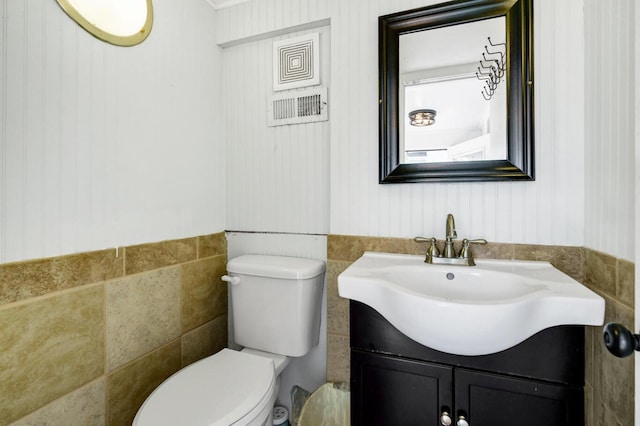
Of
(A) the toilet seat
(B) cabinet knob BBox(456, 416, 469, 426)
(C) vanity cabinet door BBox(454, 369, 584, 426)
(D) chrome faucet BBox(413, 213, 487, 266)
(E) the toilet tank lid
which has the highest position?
(D) chrome faucet BBox(413, 213, 487, 266)

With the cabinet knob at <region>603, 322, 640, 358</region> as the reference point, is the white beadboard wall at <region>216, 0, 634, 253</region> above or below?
above

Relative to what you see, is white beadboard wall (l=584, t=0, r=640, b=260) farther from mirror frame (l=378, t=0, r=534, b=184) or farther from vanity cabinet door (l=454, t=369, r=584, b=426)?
vanity cabinet door (l=454, t=369, r=584, b=426)

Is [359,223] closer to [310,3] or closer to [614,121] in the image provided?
[614,121]

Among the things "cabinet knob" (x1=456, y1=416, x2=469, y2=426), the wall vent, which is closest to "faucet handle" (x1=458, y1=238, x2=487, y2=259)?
"cabinet knob" (x1=456, y1=416, x2=469, y2=426)

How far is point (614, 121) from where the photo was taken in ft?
2.76

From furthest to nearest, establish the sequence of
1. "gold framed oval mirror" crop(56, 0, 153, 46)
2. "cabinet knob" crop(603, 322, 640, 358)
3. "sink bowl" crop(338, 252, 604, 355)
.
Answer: "gold framed oval mirror" crop(56, 0, 153, 46) < "sink bowl" crop(338, 252, 604, 355) < "cabinet knob" crop(603, 322, 640, 358)

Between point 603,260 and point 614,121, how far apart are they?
40cm

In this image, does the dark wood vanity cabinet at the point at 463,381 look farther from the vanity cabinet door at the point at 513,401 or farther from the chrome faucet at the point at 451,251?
the chrome faucet at the point at 451,251

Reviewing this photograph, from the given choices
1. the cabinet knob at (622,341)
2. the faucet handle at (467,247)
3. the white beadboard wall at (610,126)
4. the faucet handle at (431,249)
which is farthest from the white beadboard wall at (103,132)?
the white beadboard wall at (610,126)

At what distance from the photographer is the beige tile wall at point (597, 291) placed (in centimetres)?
77

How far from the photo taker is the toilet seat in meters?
0.87

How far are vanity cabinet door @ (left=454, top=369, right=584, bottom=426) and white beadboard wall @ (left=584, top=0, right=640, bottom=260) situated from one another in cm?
41

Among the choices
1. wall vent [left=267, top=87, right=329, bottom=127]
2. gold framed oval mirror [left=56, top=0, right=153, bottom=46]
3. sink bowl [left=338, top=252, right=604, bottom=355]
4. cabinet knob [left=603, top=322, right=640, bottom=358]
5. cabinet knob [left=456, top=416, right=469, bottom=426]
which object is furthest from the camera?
wall vent [left=267, top=87, right=329, bottom=127]

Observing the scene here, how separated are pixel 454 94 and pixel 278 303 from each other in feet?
3.61
